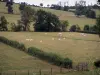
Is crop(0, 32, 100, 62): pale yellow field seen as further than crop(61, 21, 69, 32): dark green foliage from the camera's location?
No

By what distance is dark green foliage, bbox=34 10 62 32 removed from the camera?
349ft

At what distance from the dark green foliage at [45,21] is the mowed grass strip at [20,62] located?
51.5m

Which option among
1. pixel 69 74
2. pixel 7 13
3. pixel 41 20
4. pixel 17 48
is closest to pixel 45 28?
pixel 41 20

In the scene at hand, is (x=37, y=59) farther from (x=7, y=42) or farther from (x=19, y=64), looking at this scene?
(x=7, y=42)

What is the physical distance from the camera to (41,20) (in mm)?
106188

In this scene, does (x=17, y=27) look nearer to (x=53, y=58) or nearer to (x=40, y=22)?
(x=40, y=22)

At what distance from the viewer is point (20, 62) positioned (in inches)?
1763

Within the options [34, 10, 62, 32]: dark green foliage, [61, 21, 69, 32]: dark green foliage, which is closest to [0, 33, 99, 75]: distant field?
[34, 10, 62, 32]: dark green foliage

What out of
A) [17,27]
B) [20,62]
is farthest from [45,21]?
[20,62]

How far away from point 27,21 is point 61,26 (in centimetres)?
1584

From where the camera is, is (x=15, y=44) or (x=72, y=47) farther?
(x=72, y=47)

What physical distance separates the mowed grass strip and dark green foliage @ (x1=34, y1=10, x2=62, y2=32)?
5151 centimetres

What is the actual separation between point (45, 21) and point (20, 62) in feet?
204

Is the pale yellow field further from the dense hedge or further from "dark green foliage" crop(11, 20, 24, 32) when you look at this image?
"dark green foliage" crop(11, 20, 24, 32)
